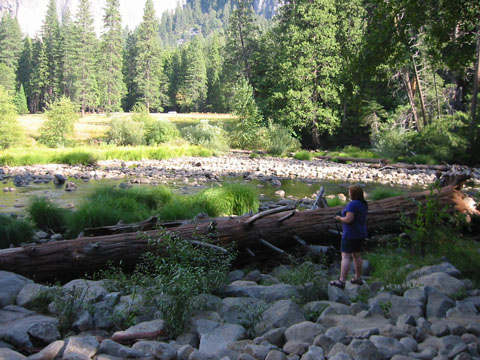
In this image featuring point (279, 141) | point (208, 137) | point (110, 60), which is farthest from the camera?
point (110, 60)

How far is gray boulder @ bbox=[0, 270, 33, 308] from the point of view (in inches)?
152

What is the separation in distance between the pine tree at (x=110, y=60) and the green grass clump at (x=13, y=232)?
54640 millimetres

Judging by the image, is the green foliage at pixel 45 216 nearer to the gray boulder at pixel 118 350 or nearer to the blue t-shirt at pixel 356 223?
the gray boulder at pixel 118 350

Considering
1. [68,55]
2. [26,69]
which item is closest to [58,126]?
[68,55]

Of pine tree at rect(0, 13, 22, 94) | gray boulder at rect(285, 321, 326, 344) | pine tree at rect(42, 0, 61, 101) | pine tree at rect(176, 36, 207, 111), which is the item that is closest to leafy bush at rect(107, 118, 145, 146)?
gray boulder at rect(285, 321, 326, 344)

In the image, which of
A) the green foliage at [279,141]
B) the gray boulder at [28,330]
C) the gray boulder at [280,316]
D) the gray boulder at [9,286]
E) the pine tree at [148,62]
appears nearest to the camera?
the gray boulder at [28,330]

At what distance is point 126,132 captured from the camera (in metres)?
28.2

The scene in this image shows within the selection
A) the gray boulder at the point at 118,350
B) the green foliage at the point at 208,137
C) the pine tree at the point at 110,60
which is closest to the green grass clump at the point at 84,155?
the green foliage at the point at 208,137

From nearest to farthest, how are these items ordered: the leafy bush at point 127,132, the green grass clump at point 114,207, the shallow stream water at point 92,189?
the green grass clump at point 114,207
the shallow stream water at point 92,189
the leafy bush at point 127,132

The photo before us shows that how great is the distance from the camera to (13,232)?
659cm

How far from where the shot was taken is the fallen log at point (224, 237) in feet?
15.7

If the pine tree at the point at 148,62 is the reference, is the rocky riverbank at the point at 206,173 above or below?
below

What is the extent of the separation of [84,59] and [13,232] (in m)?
54.8

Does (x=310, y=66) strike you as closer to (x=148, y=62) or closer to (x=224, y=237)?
(x=224, y=237)
